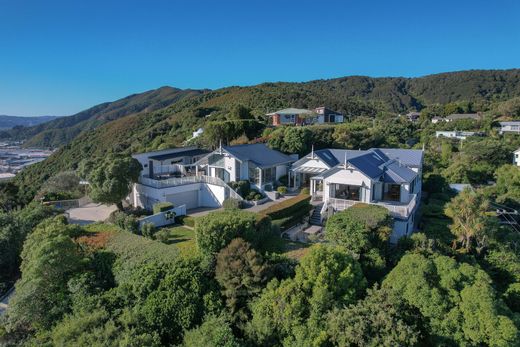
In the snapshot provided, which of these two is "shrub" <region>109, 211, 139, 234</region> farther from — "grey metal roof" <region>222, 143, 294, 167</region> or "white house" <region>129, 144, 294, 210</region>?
"grey metal roof" <region>222, 143, 294, 167</region>

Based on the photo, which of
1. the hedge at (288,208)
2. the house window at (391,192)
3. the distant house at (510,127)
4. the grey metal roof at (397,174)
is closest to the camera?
the hedge at (288,208)

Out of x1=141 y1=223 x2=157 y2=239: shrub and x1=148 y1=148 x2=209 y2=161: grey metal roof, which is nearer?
x1=141 y1=223 x2=157 y2=239: shrub

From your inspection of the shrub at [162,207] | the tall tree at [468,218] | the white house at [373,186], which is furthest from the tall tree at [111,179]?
the tall tree at [468,218]

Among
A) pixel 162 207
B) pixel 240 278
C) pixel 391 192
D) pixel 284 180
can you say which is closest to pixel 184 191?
pixel 162 207

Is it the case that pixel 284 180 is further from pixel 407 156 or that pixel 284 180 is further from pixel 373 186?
pixel 407 156

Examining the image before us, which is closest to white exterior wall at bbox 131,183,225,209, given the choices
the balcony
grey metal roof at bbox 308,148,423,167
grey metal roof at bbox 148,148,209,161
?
grey metal roof at bbox 148,148,209,161

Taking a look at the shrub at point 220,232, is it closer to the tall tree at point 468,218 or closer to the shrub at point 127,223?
the shrub at point 127,223

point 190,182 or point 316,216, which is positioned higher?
point 190,182
